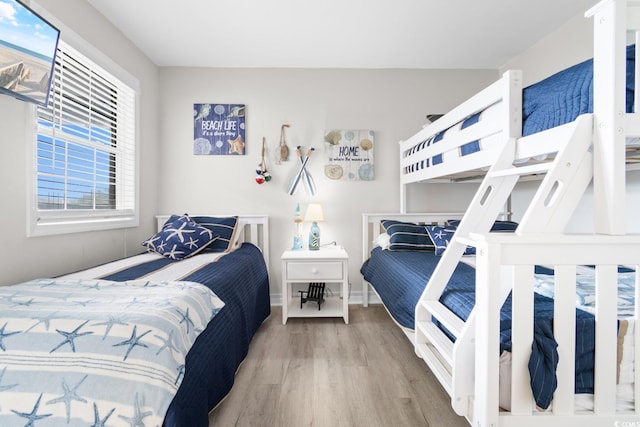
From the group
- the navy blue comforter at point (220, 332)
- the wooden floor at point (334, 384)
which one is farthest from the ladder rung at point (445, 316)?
the navy blue comforter at point (220, 332)

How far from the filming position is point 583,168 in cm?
98

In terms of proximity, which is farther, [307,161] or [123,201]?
[307,161]

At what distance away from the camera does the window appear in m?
1.78

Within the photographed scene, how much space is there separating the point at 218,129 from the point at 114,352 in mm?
2446

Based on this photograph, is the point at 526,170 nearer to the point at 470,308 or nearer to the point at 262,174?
the point at 470,308

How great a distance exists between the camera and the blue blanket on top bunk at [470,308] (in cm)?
88

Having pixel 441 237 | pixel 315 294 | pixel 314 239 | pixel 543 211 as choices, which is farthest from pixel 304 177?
pixel 543 211

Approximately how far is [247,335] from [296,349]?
362 millimetres

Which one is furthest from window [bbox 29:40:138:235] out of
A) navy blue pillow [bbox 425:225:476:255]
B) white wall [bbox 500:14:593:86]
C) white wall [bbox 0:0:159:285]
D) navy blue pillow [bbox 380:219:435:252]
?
white wall [bbox 500:14:593:86]

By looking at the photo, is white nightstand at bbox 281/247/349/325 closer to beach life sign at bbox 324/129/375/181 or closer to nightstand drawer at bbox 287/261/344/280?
nightstand drawer at bbox 287/261/344/280

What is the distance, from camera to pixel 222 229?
8.49 feet

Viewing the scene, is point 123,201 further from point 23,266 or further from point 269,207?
point 269,207

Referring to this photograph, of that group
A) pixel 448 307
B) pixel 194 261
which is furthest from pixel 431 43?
pixel 194 261

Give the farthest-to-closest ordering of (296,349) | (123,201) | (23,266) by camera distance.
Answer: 1. (123,201)
2. (296,349)
3. (23,266)
